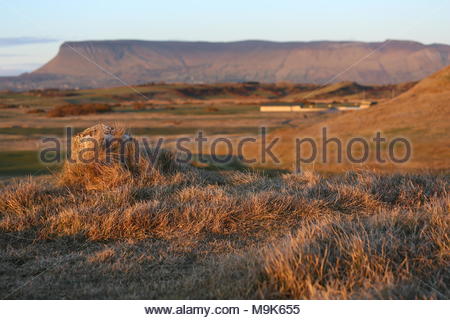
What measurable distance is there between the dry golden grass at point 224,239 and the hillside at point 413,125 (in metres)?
9.71

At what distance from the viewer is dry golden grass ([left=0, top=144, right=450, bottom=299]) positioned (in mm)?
4191

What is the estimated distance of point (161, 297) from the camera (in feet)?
13.6

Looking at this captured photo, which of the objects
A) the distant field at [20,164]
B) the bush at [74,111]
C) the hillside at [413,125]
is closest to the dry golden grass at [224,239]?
the hillside at [413,125]

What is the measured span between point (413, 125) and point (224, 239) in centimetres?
1596

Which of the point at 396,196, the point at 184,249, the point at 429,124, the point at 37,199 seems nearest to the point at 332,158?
the point at 429,124

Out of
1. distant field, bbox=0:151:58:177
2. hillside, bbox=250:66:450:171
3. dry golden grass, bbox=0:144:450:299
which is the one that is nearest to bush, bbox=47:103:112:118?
distant field, bbox=0:151:58:177

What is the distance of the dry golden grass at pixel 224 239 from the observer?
13.8 feet

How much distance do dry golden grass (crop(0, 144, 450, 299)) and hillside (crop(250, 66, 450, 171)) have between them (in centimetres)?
971

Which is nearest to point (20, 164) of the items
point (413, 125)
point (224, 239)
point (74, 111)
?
point (413, 125)

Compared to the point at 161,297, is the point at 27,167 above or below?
below

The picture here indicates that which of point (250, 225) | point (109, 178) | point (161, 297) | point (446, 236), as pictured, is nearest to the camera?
point (161, 297)

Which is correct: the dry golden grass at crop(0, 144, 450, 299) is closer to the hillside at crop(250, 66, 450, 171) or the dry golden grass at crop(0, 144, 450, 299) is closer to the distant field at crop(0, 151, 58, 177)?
the hillside at crop(250, 66, 450, 171)

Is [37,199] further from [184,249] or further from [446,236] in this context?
[446,236]

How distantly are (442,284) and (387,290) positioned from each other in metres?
0.53
